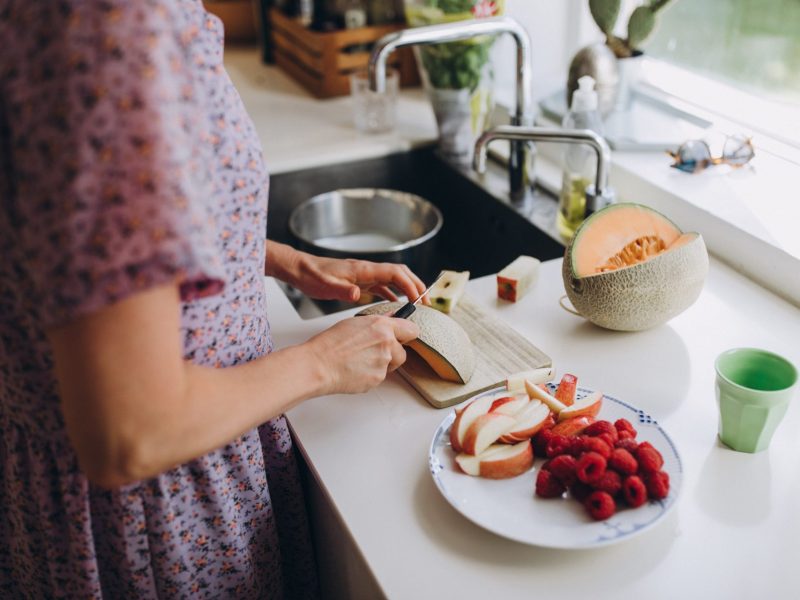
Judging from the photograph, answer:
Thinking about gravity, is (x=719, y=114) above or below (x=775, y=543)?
above

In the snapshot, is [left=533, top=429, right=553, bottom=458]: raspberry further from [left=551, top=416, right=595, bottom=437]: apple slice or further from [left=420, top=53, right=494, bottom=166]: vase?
[left=420, top=53, right=494, bottom=166]: vase

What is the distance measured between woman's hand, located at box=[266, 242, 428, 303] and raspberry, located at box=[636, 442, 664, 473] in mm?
423

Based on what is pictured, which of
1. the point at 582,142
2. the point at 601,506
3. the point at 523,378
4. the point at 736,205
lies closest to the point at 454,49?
the point at 582,142

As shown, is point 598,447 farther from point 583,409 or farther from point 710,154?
point 710,154

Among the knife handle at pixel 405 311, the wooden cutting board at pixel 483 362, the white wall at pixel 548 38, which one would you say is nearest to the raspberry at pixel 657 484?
the wooden cutting board at pixel 483 362

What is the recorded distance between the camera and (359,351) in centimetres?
89

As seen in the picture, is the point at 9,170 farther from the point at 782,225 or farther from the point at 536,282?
the point at 782,225

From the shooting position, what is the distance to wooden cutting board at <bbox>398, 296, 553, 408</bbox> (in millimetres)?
971

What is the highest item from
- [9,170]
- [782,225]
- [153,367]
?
[9,170]

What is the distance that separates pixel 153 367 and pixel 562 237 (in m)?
0.91

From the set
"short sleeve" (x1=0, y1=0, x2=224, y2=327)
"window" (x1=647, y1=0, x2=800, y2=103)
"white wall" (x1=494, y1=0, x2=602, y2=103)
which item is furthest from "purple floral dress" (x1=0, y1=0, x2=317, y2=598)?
"white wall" (x1=494, y1=0, x2=602, y2=103)

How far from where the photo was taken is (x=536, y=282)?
4.00 ft

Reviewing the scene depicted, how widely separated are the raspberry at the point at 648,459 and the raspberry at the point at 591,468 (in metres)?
0.04

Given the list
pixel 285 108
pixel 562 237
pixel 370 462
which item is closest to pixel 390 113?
pixel 285 108
